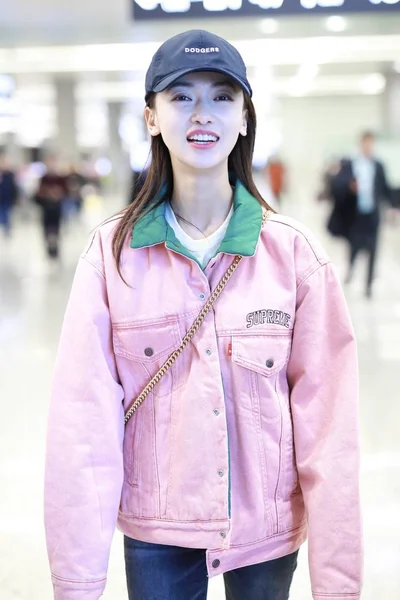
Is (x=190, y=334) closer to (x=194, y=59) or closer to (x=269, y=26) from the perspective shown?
(x=194, y=59)

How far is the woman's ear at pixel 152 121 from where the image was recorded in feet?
5.19

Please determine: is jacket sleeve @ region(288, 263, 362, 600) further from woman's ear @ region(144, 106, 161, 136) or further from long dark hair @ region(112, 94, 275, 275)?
woman's ear @ region(144, 106, 161, 136)

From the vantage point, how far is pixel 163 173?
5.35 feet

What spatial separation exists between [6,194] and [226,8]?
1280 centimetres

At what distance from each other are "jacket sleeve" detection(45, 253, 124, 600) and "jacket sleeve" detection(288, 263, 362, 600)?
1.17 ft

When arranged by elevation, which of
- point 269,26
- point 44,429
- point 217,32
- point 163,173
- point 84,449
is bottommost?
point 44,429

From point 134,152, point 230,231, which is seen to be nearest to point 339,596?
point 230,231

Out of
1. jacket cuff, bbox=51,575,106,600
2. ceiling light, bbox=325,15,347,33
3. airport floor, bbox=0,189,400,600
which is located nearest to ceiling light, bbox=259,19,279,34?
ceiling light, bbox=325,15,347,33

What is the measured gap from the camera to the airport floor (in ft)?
9.76

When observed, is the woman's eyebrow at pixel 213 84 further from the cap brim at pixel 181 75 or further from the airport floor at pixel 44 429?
the airport floor at pixel 44 429

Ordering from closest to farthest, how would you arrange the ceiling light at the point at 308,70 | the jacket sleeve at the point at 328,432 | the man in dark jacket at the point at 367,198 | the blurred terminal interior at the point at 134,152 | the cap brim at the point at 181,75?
the cap brim at the point at 181,75, the jacket sleeve at the point at 328,432, the blurred terminal interior at the point at 134,152, the man in dark jacket at the point at 367,198, the ceiling light at the point at 308,70

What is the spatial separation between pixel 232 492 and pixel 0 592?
5.53 ft

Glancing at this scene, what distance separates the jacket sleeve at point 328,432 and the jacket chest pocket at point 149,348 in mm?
239

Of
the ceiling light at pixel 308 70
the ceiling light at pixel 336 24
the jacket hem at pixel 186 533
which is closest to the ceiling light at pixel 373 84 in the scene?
the ceiling light at pixel 308 70
